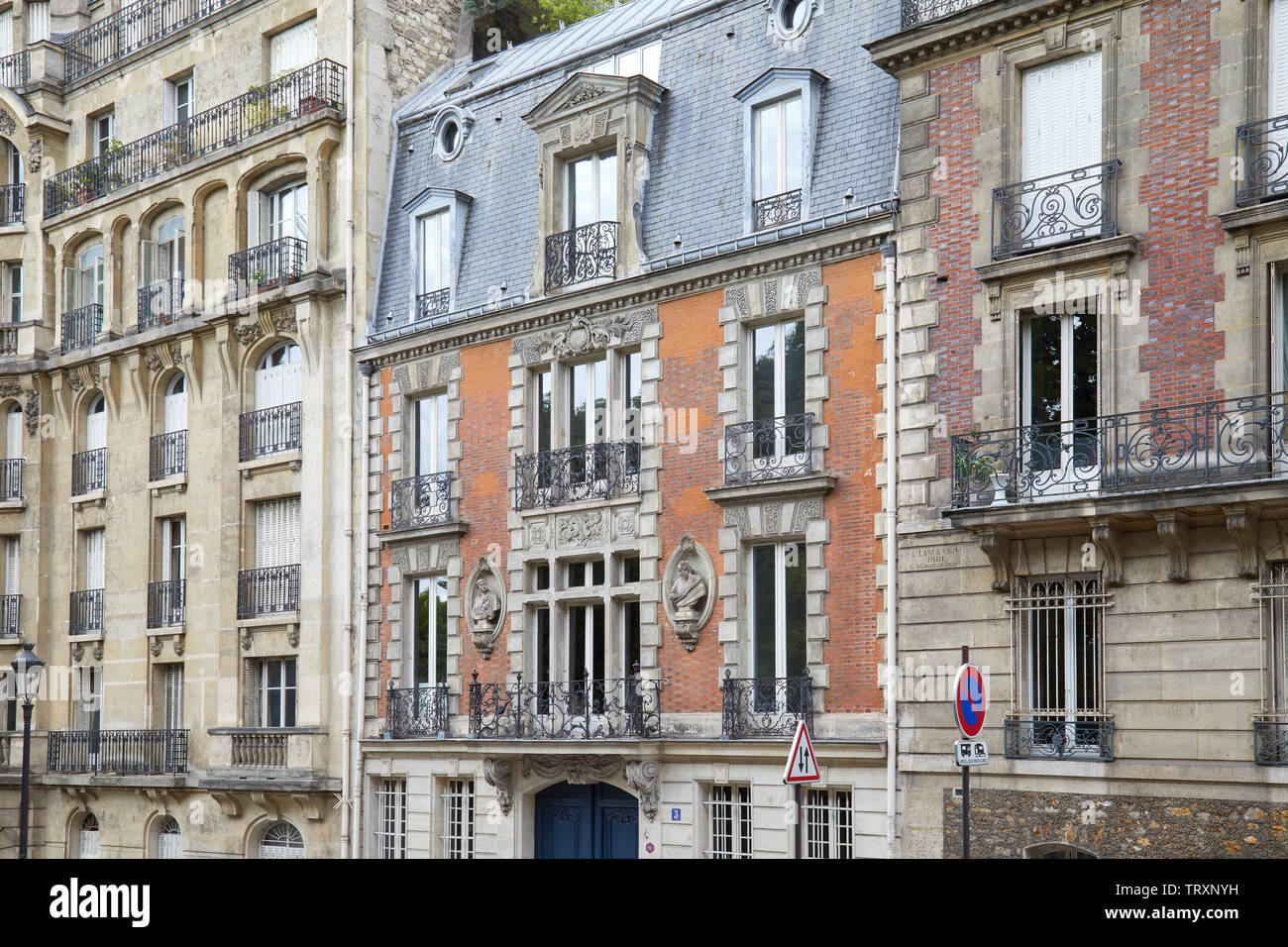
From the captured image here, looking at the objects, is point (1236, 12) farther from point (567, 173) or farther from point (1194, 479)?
point (567, 173)

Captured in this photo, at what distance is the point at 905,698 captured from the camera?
1803cm

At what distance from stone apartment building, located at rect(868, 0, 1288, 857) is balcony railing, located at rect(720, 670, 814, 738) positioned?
1439 millimetres

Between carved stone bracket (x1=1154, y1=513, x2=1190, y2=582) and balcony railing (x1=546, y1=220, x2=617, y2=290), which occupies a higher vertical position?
balcony railing (x1=546, y1=220, x2=617, y2=290)

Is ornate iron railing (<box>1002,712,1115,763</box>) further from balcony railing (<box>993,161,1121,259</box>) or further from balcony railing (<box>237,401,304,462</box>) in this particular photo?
balcony railing (<box>237,401,304,462</box>)

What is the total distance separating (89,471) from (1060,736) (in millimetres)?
21165

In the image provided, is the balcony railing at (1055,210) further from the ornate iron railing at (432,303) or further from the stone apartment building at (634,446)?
the ornate iron railing at (432,303)

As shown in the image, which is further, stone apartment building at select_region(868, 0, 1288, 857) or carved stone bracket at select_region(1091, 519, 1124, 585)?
carved stone bracket at select_region(1091, 519, 1124, 585)

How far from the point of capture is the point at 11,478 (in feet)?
104

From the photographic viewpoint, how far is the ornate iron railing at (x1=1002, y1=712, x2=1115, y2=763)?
16359 millimetres

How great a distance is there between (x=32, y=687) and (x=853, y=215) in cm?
1480

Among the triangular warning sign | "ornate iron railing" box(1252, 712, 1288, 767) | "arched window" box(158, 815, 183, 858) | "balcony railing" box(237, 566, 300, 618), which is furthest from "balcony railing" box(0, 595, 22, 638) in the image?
"ornate iron railing" box(1252, 712, 1288, 767)

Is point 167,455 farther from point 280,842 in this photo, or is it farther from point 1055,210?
point 1055,210

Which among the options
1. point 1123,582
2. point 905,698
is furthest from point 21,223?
point 1123,582

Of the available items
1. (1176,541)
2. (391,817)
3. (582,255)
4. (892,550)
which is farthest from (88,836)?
(1176,541)
